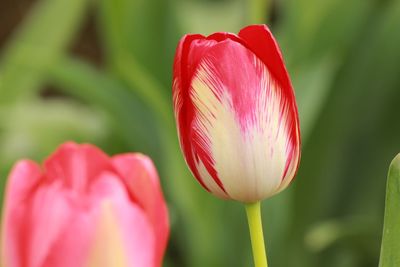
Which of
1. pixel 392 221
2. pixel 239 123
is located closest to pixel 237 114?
pixel 239 123

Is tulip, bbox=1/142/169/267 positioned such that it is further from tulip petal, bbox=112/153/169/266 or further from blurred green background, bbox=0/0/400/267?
blurred green background, bbox=0/0/400/267

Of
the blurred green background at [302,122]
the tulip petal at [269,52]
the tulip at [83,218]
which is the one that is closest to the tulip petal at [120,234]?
the tulip at [83,218]

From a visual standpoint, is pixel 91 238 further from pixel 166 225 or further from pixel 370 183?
pixel 370 183

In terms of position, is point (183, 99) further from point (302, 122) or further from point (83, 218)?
point (302, 122)

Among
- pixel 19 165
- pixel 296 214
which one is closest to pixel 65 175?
pixel 19 165

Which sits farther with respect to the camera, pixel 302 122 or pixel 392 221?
pixel 302 122

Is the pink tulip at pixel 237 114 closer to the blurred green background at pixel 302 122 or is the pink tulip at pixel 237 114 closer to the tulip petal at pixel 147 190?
the tulip petal at pixel 147 190
